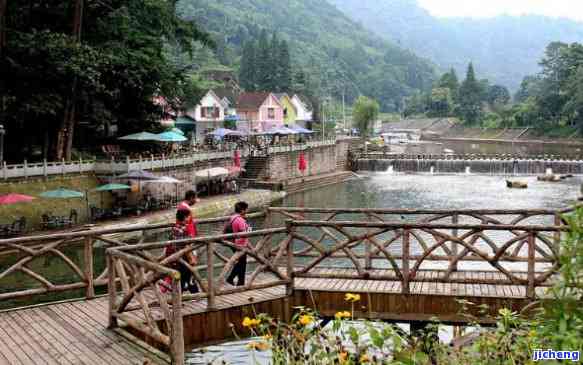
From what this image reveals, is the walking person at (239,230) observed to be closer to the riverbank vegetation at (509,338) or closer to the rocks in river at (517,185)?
the riverbank vegetation at (509,338)

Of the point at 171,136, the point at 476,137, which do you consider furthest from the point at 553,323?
the point at 476,137

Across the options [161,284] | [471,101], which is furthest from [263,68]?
[161,284]

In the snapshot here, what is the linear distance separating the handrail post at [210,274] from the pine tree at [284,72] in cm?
10093

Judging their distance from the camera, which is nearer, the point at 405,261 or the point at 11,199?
the point at 405,261

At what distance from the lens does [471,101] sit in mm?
135875

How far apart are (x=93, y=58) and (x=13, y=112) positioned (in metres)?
4.71

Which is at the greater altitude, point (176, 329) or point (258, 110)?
point (258, 110)

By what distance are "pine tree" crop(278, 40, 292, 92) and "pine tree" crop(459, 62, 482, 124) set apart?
45519 mm

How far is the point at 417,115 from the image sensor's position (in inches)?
6156

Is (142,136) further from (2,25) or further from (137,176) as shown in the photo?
(2,25)

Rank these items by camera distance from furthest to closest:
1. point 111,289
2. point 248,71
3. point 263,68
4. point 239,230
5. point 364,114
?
1. point 248,71
2. point 263,68
3. point 364,114
4. point 239,230
5. point 111,289

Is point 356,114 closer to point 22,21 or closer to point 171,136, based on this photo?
point 171,136

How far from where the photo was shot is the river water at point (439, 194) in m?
40.6

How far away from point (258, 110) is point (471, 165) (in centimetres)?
3153
